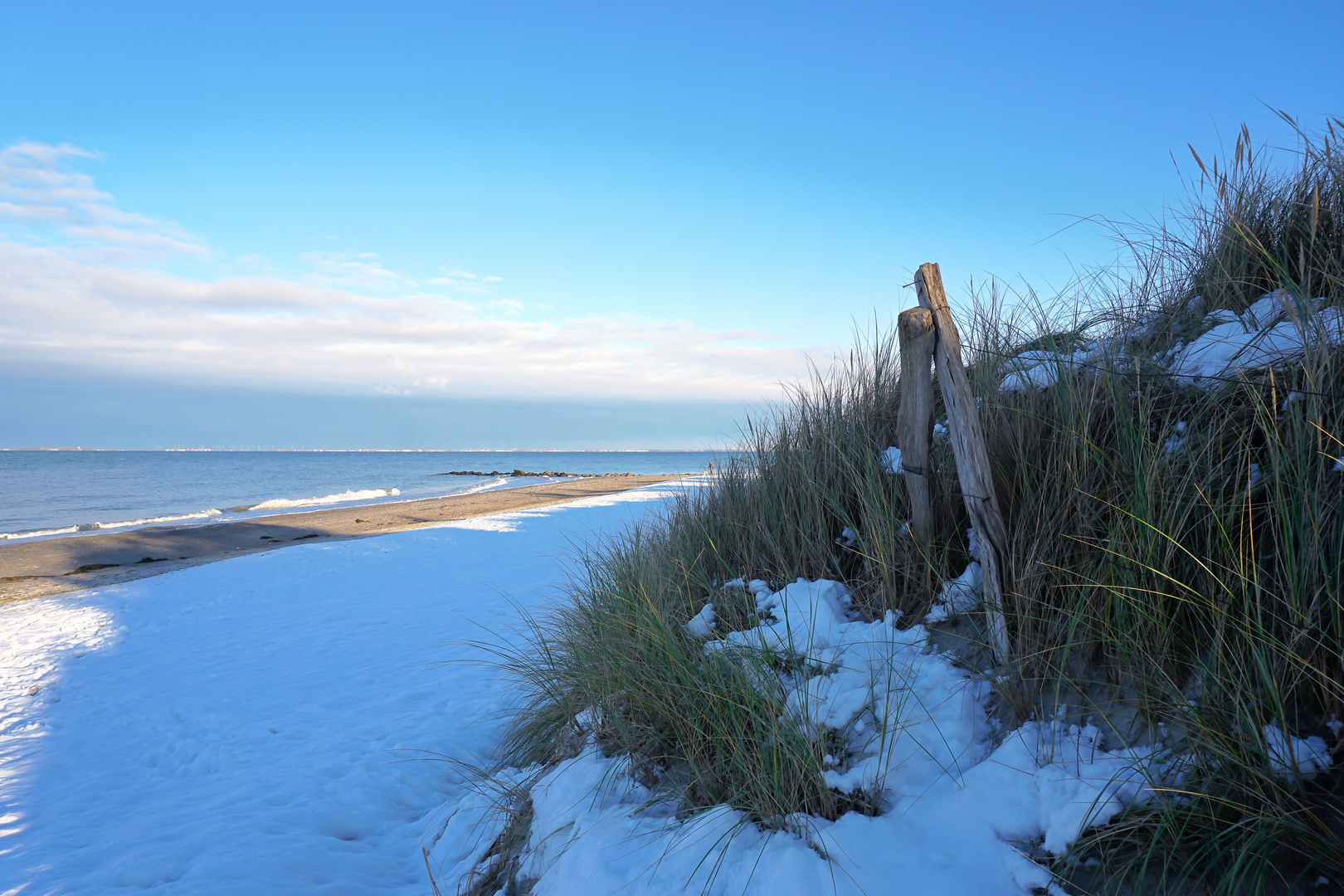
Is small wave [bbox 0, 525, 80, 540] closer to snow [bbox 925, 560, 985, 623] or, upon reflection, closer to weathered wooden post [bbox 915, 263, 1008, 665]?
snow [bbox 925, 560, 985, 623]

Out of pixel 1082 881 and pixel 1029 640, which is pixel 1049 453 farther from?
pixel 1082 881

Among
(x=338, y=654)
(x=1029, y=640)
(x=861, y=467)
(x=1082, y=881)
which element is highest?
(x=861, y=467)

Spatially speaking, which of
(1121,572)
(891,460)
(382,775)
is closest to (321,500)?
(382,775)

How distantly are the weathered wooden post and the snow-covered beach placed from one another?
13.3 inches

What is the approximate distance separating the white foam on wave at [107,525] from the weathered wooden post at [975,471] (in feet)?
82.3

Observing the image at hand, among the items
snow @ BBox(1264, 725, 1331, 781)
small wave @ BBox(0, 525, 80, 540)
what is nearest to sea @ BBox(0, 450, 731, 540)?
small wave @ BBox(0, 525, 80, 540)

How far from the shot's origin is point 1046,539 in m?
2.83

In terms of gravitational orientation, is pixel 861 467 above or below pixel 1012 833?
above

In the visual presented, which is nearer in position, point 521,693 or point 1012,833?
point 1012,833

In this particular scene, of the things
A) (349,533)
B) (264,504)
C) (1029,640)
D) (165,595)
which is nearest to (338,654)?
(165,595)

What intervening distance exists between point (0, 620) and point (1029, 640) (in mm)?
12640

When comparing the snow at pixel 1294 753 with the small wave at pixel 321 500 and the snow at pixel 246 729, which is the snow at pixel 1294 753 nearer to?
the snow at pixel 246 729

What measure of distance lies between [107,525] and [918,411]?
88.6 feet

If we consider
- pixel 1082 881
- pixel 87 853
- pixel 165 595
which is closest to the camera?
pixel 1082 881
